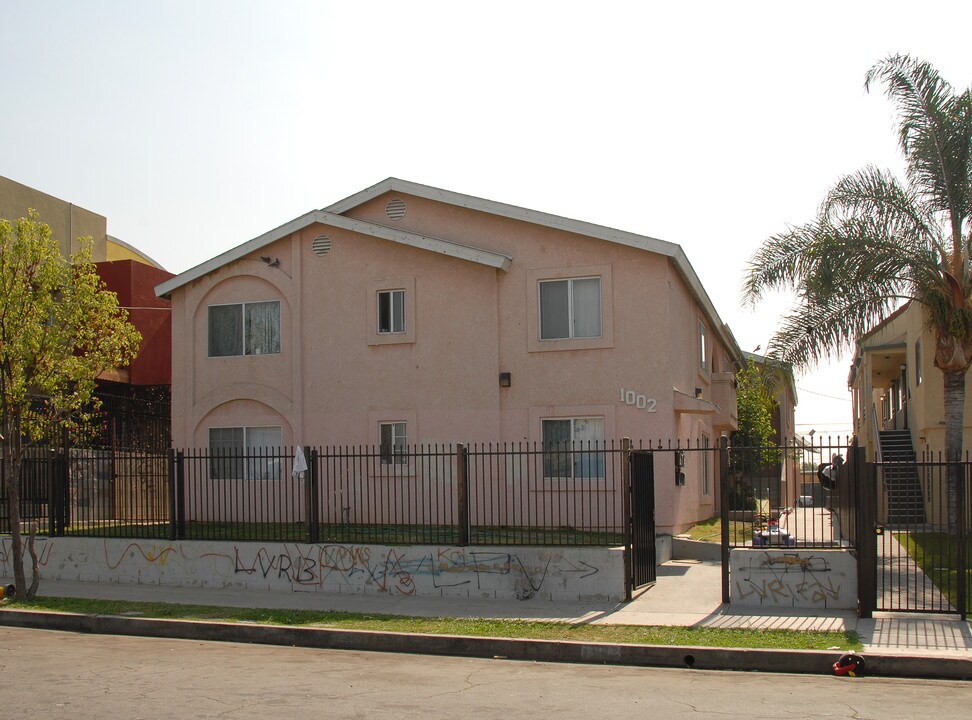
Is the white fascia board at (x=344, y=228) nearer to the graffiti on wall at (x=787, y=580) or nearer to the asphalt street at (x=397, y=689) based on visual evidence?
the graffiti on wall at (x=787, y=580)

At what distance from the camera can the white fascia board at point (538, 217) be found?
58.2 feet

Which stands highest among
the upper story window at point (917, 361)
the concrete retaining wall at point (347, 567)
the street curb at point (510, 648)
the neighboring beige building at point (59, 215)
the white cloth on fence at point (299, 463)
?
the neighboring beige building at point (59, 215)

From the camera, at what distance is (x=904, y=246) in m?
17.5

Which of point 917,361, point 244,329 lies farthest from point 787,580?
point 917,361

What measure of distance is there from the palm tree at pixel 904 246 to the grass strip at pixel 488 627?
26.9ft

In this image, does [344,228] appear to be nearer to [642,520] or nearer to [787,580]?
[642,520]

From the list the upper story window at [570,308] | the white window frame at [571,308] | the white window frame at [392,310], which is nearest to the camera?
the white window frame at [571,308]

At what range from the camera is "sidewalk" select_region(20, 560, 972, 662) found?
10625 mm

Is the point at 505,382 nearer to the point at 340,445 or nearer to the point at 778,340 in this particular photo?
the point at 340,445

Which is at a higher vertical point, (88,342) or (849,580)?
(88,342)

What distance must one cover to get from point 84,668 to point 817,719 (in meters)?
6.64

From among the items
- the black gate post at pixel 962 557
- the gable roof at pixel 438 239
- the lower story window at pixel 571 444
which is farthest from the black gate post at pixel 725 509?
the gable roof at pixel 438 239

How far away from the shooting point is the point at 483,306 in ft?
62.5

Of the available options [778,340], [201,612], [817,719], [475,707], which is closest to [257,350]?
[201,612]
